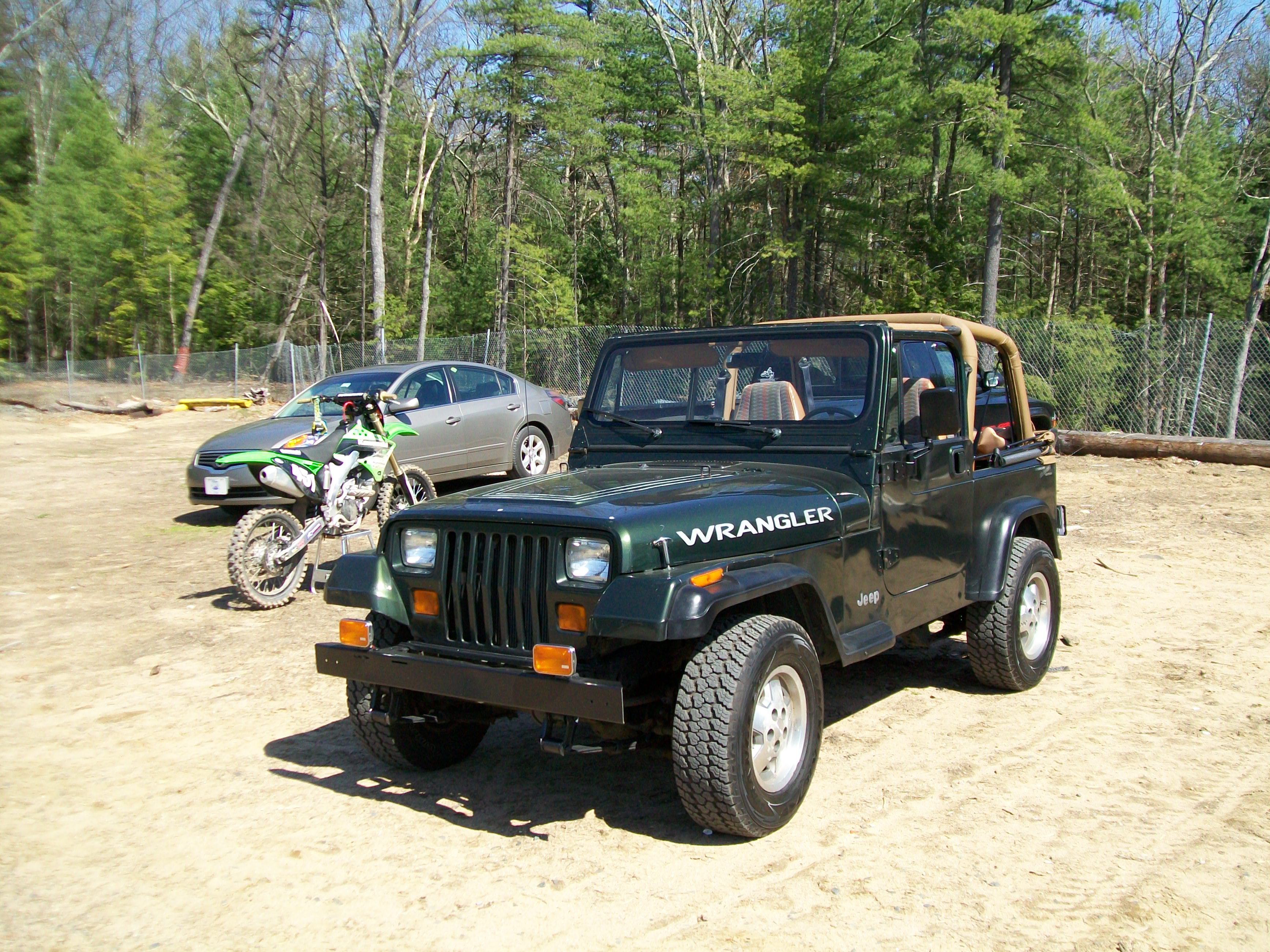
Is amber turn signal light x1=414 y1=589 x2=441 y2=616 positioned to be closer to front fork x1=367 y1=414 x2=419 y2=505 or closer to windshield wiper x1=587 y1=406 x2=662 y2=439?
windshield wiper x1=587 y1=406 x2=662 y2=439

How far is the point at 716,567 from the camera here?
3.68 m

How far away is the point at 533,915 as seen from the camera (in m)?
3.27

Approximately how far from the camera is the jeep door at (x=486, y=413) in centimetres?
1138

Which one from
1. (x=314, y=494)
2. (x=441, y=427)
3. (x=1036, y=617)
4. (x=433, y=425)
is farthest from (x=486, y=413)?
(x=1036, y=617)

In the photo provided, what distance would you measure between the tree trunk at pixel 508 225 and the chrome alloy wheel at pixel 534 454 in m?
15.1

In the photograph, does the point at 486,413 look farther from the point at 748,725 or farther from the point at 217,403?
the point at 217,403

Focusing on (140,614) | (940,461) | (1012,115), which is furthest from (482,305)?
(940,461)

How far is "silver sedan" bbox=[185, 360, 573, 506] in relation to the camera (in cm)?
1018

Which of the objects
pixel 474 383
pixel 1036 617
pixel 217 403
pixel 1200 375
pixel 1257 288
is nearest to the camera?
pixel 1036 617

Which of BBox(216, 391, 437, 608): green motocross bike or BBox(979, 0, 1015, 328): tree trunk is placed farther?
BBox(979, 0, 1015, 328): tree trunk

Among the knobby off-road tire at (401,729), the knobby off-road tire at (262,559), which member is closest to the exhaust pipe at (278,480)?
the knobby off-road tire at (262,559)

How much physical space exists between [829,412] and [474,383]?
24.8 feet

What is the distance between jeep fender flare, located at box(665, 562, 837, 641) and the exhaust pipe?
16.5 feet

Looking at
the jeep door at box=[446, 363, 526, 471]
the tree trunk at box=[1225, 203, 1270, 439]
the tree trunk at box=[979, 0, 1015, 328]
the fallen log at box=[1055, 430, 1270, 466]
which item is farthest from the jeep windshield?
the tree trunk at box=[979, 0, 1015, 328]
